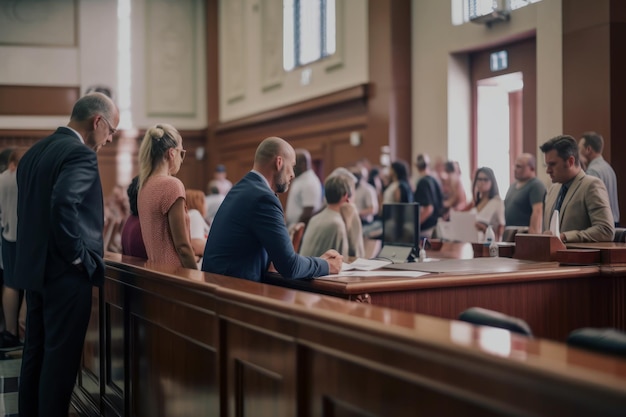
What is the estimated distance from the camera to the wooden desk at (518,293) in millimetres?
3354

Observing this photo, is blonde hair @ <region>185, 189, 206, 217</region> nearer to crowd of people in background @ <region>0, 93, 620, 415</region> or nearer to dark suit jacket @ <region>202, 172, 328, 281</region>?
crowd of people in background @ <region>0, 93, 620, 415</region>

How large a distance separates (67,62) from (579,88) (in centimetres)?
1218

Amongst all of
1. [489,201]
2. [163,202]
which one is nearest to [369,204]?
[489,201]

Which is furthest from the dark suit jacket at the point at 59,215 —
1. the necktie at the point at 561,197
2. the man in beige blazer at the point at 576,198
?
the necktie at the point at 561,197

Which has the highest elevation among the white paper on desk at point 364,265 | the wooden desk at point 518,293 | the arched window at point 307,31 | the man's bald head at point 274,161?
the arched window at point 307,31

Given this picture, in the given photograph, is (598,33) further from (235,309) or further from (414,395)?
(414,395)

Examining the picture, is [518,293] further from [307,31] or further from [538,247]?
[307,31]

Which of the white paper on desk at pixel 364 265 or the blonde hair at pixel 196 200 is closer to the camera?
the white paper on desk at pixel 364 265

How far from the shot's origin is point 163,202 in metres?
3.88

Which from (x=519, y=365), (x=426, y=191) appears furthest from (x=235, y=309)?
(x=426, y=191)

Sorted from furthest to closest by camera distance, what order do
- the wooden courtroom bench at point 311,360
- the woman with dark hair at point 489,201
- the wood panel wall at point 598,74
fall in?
the wood panel wall at point 598,74 < the woman with dark hair at point 489,201 < the wooden courtroom bench at point 311,360

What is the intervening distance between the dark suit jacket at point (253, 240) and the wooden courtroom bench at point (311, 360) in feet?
0.88

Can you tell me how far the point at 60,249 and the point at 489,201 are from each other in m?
4.99

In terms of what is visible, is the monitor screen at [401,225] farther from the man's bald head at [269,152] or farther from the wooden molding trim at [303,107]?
the wooden molding trim at [303,107]
